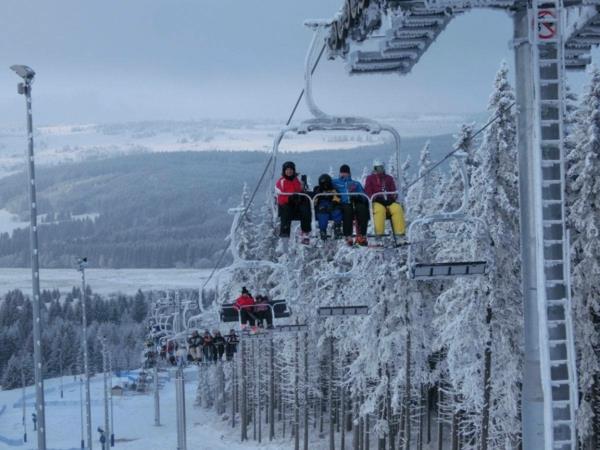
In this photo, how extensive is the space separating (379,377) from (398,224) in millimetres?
25604

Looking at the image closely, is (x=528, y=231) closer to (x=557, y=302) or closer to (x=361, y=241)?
(x=557, y=302)

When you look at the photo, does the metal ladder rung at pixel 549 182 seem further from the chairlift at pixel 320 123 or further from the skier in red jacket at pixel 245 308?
the skier in red jacket at pixel 245 308

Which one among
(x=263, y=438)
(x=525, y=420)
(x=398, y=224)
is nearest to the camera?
(x=525, y=420)

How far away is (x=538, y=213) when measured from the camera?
27.2ft

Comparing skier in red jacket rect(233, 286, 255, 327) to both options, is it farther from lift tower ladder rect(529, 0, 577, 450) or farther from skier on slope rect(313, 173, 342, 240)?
lift tower ladder rect(529, 0, 577, 450)

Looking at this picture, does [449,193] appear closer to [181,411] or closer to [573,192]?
[573,192]

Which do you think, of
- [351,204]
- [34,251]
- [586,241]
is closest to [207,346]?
[586,241]

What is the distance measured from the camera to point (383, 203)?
12.6 meters

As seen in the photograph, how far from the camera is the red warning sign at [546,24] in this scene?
8352 millimetres

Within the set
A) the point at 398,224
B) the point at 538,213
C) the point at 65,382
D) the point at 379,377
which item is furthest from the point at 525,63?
the point at 65,382

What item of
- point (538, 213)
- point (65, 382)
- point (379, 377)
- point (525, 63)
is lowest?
point (65, 382)

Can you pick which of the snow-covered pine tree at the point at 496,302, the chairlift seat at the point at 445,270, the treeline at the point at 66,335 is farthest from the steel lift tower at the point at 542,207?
the treeline at the point at 66,335

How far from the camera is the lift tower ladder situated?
8.26 metres

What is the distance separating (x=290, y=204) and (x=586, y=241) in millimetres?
14673
